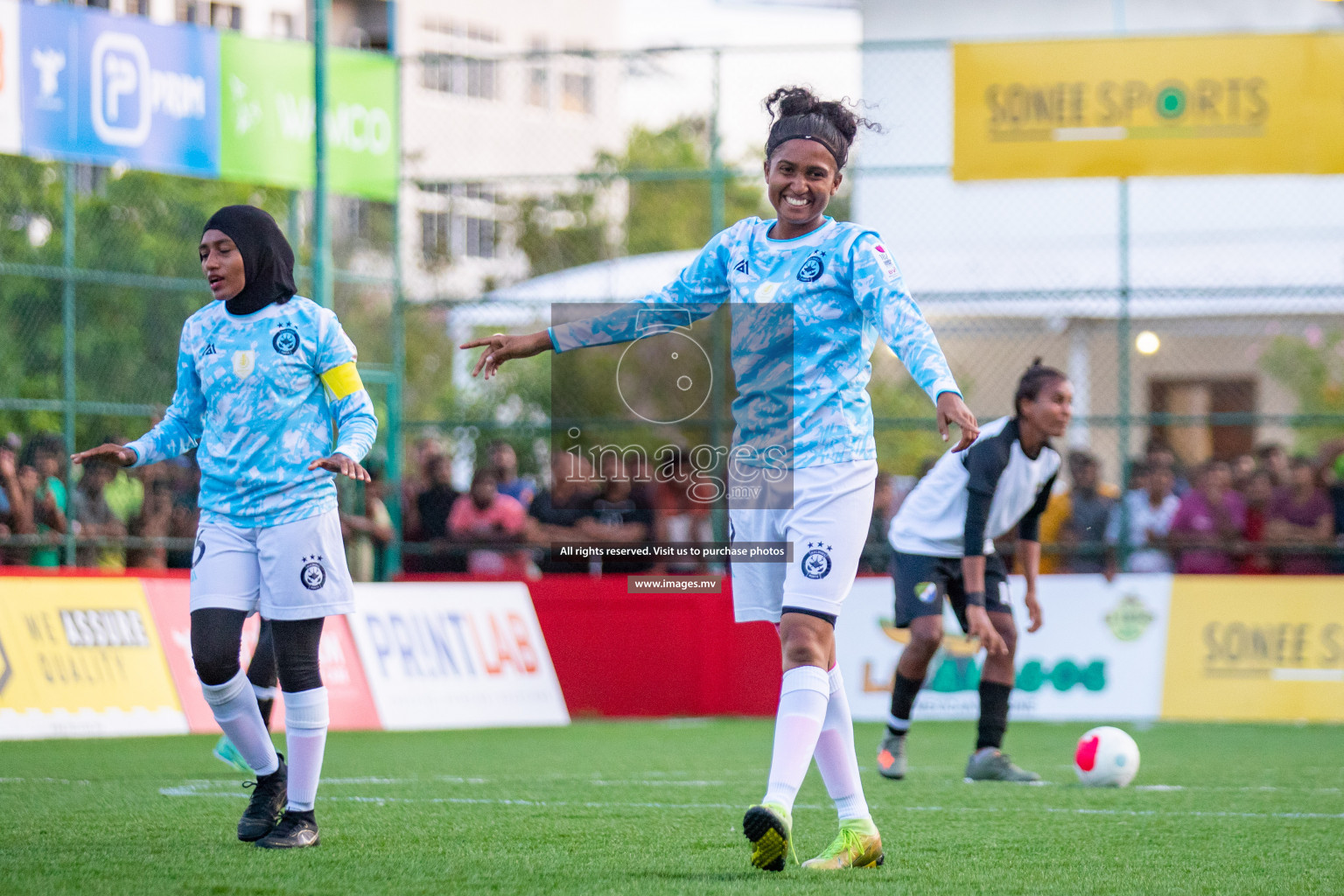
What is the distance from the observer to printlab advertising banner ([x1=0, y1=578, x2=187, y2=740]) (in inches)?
425

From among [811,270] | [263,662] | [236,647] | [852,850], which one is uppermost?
[811,270]

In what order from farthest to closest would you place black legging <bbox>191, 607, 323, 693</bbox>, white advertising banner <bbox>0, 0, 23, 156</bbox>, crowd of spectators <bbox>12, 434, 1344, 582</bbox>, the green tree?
the green tree
crowd of spectators <bbox>12, 434, 1344, 582</bbox>
white advertising banner <bbox>0, 0, 23, 156</bbox>
black legging <bbox>191, 607, 323, 693</bbox>

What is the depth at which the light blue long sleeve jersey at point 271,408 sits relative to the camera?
5547 mm

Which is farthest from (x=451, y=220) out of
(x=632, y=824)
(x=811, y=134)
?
(x=811, y=134)

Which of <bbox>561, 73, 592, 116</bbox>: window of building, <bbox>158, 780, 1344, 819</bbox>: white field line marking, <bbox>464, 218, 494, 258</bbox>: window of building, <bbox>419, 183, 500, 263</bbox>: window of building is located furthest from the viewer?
<bbox>561, 73, 592, 116</bbox>: window of building

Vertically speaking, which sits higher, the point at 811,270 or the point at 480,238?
the point at 480,238

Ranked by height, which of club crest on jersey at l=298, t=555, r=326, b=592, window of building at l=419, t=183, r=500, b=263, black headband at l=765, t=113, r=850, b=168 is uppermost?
window of building at l=419, t=183, r=500, b=263

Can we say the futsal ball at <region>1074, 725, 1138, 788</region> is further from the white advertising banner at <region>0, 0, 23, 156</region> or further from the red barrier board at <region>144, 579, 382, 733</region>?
A: the white advertising banner at <region>0, 0, 23, 156</region>

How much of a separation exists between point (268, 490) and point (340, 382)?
0.44 metres

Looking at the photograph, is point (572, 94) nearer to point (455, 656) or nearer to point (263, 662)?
point (455, 656)

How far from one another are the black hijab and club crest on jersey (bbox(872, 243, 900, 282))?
1.98 metres

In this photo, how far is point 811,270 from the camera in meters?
5.06

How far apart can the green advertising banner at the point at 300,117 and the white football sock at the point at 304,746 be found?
8.57 m

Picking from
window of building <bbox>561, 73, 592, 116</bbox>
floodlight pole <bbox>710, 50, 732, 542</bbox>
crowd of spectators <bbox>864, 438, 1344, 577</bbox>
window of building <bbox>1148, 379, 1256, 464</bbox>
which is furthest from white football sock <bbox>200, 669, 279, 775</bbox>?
window of building <bbox>561, 73, 592, 116</bbox>
